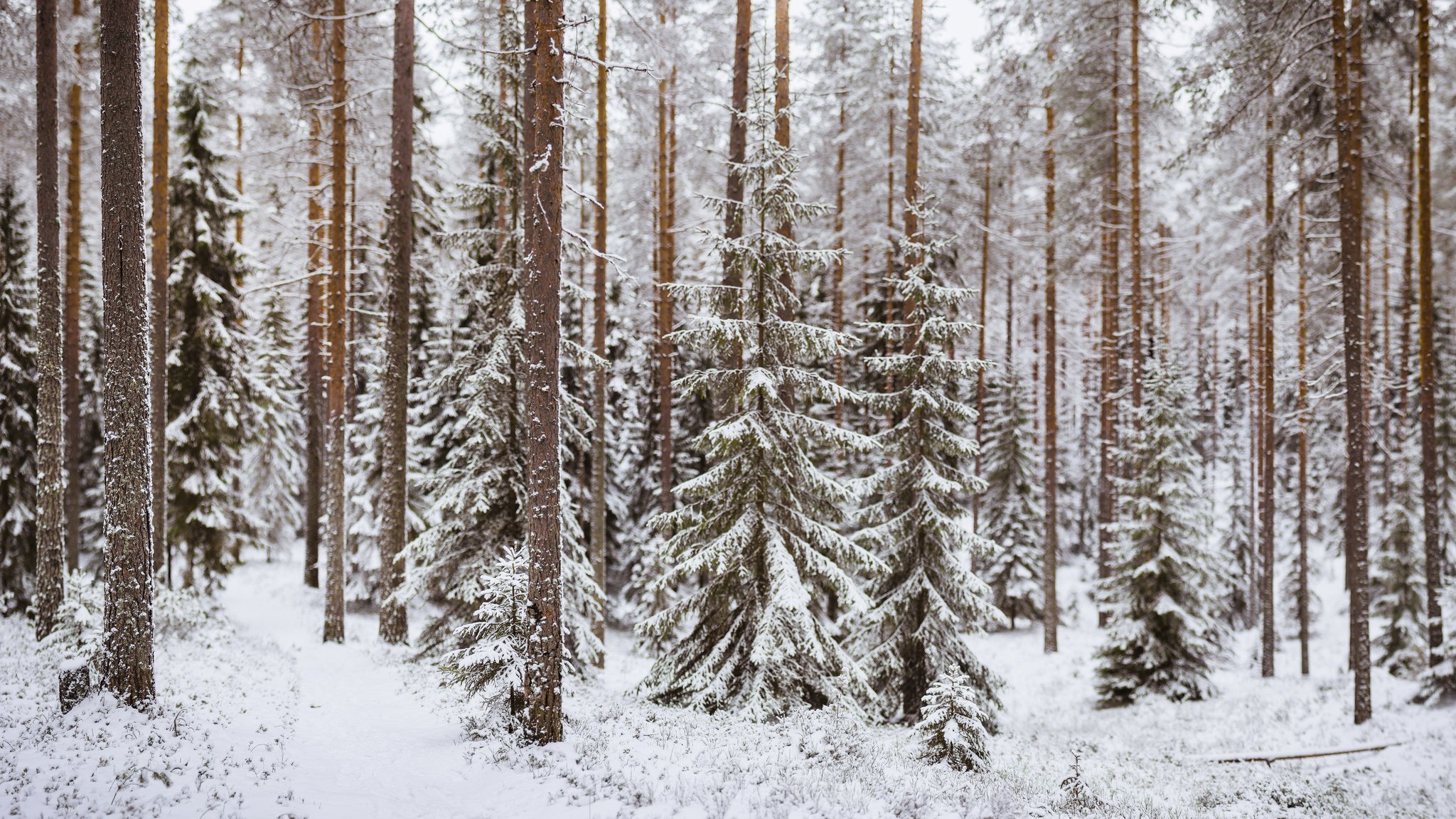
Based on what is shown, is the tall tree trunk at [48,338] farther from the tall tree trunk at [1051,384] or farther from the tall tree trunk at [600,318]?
the tall tree trunk at [1051,384]

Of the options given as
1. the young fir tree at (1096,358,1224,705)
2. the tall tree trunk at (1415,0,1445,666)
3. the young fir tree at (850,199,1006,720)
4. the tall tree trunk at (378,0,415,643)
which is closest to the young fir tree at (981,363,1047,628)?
the young fir tree at (1096,358,1224,705)

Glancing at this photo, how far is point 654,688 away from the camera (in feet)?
36.9

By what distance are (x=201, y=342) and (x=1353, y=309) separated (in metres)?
24.4

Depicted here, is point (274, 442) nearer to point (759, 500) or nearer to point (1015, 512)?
point (759, 500)

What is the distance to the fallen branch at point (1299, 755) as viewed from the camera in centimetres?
1221

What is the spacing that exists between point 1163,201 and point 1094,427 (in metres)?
18.8

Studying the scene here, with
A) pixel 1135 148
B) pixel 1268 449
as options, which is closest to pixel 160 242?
pixel 1135 148

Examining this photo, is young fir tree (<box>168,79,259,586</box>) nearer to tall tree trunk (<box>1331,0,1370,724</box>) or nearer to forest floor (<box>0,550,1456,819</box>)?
forest floor (<box>0,550,1456,819</box>)

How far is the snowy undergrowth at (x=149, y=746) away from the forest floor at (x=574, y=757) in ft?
0.09

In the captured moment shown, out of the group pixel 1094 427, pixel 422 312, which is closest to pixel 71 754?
pixel 422 312

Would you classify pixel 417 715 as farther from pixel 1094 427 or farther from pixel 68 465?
pixel 1094 427

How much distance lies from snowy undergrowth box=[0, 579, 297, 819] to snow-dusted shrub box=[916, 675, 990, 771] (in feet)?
22.3

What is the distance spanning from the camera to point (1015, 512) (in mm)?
27719

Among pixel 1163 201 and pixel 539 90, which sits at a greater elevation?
pixel 1163 201
